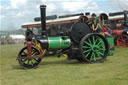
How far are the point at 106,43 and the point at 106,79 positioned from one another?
2.42m

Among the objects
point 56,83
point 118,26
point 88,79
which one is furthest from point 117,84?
point 118,26

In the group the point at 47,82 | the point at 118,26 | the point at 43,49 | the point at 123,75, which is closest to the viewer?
the point at 47,82

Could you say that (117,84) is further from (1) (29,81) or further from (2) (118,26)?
(2) (118,26)

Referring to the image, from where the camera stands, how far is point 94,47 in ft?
18.6

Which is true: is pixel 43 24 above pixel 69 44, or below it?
above

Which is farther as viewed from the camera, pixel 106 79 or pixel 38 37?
pixel 38 37

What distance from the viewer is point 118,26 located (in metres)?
11.2

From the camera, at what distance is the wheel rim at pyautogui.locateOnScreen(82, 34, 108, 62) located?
5609 millimetres

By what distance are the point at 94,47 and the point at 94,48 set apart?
0.04 metres

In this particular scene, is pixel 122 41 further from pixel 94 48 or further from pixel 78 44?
pixel 78 44

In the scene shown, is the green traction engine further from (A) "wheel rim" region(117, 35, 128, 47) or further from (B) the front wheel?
(A) "wheel rim" region(117, 35, 128, 47)

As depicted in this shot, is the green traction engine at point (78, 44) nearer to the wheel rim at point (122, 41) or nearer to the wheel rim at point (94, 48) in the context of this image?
the wheel rim at point (94, 48)

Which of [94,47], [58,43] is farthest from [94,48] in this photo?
[58,43]

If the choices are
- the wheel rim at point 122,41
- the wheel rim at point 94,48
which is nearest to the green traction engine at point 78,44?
the wheel rim at point 94,48
